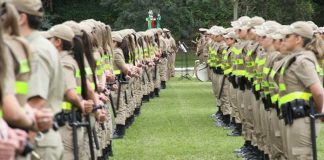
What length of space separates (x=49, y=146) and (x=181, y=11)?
5802 cm

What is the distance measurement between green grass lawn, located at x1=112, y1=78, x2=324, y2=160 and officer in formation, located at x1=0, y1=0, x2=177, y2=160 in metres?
0.81

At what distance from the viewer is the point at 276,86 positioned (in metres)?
11.6

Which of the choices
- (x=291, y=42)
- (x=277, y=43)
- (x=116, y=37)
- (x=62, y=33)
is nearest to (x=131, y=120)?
(x=116, y=37)

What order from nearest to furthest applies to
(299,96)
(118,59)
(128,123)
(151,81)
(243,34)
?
(299,96), (243,34), (118,59), (128,123), (151,81)

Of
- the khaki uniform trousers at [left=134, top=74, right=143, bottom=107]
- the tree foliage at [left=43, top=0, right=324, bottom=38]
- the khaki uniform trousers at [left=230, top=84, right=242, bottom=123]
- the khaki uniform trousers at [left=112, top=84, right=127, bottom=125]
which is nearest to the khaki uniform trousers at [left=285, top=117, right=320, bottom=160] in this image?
the khaki uniform trousers at [left=230, top=84, right=242, bottom=123]

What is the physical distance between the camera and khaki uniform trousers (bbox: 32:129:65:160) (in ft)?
25.7

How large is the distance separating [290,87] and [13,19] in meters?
4.89

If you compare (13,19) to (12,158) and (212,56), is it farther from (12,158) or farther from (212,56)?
(212,56)

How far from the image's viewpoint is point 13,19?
633cm

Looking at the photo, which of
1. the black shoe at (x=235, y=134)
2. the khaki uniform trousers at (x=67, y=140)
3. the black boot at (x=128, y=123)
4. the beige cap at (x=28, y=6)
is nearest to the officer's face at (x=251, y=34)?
the black shoe at (x=235, y=134)

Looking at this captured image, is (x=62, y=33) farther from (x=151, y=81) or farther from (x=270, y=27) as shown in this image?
(x=151, y=81)

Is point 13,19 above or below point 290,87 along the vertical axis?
above

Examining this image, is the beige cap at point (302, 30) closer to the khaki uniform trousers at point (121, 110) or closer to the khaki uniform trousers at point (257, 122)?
the khaki uniform trousers at point (257, 122)

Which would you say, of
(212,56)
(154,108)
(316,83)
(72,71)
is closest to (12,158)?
(72,71)
